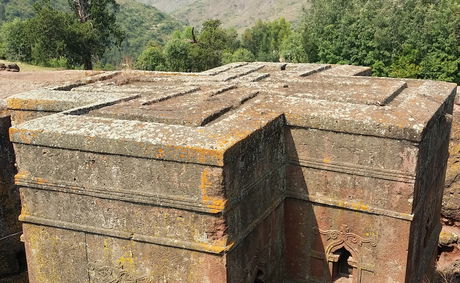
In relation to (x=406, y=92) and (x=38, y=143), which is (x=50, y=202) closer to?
(x=38, y=143)

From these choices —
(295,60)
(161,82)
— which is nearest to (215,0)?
(295,60)

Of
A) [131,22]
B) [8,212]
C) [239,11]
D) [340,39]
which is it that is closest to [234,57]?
[340,39]

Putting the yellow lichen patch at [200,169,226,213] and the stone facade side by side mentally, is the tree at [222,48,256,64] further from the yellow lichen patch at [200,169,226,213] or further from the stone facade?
the yellow lichen patch at [200,169,226,213]

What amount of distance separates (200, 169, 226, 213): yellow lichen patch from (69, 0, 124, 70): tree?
941 inches

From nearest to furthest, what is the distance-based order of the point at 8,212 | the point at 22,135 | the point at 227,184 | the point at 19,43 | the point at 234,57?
the point at 227,184
the point at 22,135
the point at 8,212
the point at 19,43
the point at 234,57

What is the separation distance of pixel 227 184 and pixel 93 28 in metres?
26.2

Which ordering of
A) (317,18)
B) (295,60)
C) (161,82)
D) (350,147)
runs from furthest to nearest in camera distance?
1. (295,60)
2. (317,18)
3. (161,82)
4. (350,147)

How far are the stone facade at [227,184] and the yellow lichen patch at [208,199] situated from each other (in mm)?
12

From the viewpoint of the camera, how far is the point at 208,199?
206 inches

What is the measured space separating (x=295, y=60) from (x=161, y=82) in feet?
80.0

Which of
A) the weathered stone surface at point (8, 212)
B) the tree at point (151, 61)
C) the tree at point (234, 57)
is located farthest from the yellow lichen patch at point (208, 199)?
the tree at point (234, 57)

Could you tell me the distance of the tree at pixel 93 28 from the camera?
27.4m

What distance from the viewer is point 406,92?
320 inches

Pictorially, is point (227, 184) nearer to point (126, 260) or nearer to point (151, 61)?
point (126, 260)
